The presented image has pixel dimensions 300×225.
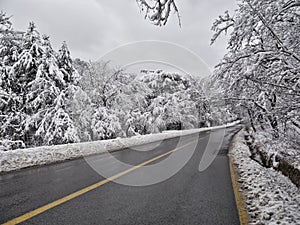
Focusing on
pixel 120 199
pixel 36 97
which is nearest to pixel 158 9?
pixel 120 199

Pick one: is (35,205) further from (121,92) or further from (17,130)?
(121,92)

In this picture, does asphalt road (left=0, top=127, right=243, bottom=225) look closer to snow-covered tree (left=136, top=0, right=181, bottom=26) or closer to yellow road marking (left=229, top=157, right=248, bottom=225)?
yellow road marking (left=229, top=157, right=248, bottom=225)

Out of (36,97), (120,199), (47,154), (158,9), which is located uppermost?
(36,97)

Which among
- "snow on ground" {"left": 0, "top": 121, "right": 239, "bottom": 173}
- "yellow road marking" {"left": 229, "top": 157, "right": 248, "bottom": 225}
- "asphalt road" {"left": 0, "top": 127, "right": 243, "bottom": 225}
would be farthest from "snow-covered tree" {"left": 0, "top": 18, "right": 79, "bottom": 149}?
"yellow road marking" {"left": 229, "top": 157, "right": 248, "bottom": 225}

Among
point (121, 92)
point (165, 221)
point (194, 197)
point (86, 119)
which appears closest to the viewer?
point (165, 221)

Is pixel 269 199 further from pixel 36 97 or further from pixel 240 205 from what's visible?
pixel 36 97

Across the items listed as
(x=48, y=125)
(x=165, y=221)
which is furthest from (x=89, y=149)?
(x=165, y=221)

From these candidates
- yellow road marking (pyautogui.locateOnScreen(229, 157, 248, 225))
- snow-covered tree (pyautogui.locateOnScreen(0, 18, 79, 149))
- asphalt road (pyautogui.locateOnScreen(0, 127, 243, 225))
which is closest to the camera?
asphalt road (pyautogui.locateOnScreen(0, 127, 243, 225))

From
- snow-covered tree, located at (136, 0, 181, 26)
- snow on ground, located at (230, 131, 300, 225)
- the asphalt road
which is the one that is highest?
snow-covered tree, located at (136, 0, 181, 26)

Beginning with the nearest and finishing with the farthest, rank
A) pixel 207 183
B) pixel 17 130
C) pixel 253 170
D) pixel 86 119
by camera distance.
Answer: pixel 207 183, pixel 253 170, pixel 17 130, pixel 86 119

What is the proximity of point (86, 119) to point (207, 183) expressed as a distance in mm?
13333

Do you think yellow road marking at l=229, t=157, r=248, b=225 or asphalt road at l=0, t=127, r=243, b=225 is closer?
asphalt road at l=0, t=127, r=243, b=225

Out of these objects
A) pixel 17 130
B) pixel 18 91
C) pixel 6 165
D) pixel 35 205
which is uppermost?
pixel 18 91

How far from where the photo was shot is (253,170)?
6598mm
